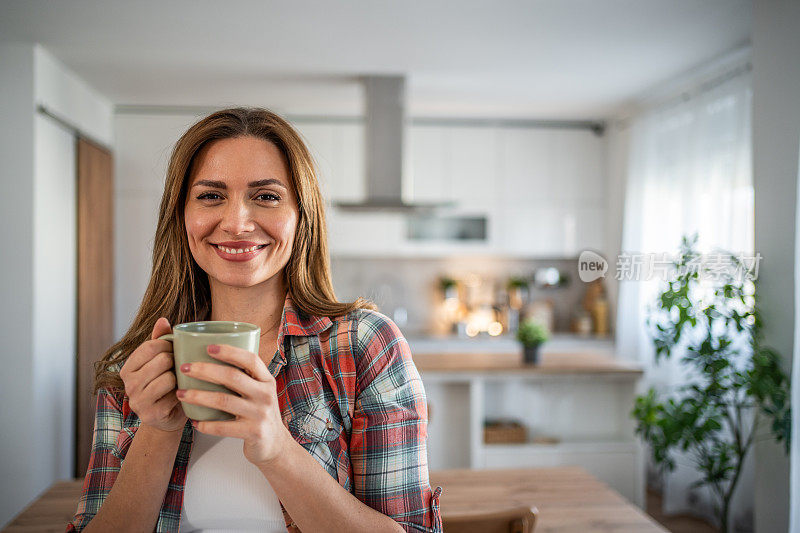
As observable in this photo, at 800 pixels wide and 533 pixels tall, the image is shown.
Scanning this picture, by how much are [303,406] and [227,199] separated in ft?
1.04

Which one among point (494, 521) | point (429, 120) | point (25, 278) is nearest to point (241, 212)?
point (494, 521)

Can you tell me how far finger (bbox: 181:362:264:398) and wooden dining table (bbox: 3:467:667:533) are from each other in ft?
3.74

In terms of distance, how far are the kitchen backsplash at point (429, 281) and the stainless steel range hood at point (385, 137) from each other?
60.7 inches

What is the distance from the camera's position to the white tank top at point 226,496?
2.83 feet

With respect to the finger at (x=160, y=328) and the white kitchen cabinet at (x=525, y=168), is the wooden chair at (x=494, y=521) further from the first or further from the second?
the white kitchen cabinet at (x=525, y=168)

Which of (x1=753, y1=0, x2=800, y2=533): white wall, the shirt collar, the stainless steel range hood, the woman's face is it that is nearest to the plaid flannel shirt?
the shirt collar

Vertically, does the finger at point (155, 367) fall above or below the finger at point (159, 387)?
above

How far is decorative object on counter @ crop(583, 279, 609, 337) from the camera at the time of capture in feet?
16.7

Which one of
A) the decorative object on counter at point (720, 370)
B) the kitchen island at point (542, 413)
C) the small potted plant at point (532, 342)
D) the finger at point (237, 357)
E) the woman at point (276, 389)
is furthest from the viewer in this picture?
the small potted plant at point (532, 342)

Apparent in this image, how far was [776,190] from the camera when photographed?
93.7 inches

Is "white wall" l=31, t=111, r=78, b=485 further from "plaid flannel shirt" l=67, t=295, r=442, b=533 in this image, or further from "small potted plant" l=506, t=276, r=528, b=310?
"small potted plant" l=506, t=276, r=528, b=310

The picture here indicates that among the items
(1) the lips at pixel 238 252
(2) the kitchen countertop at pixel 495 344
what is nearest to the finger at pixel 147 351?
(1) the lips at pixel 238 252

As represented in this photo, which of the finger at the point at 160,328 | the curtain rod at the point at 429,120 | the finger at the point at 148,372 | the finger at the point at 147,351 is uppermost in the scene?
the curtain rod at the point at 429,120

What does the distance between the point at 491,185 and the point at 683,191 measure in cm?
163
